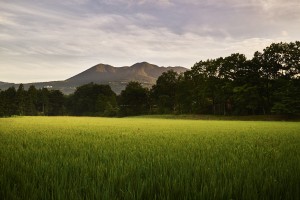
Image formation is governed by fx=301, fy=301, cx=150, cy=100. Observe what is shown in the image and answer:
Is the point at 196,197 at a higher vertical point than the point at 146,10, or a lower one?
lower

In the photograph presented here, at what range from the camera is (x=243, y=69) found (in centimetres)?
7425

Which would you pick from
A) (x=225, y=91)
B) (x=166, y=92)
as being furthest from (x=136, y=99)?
(x=225, y=91)

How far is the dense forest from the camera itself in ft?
218

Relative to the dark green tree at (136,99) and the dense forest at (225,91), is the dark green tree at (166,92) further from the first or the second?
the dark green tree at (136,99)

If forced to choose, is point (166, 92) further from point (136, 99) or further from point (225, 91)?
point (225, 91)

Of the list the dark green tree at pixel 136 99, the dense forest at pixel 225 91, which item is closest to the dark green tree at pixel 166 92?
the dense forest at pixel 225 91

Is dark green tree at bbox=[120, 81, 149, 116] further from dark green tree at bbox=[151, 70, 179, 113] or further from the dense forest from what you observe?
→ dark green tree at bbox=[151, 70, 179, 113]

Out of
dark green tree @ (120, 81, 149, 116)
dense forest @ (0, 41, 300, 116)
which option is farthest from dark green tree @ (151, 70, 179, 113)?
dark green tree @ (120, 81, 149, 116)

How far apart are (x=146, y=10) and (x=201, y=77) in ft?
170

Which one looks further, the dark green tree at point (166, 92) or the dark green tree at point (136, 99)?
the dark green tree at point (136, 99)

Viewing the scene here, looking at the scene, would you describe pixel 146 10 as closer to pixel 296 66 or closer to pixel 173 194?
pixel 173 194

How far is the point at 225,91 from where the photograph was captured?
247 feet

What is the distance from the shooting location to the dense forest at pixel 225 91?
66.6 m

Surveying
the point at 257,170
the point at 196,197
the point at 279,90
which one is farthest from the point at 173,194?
the point at 279,90
